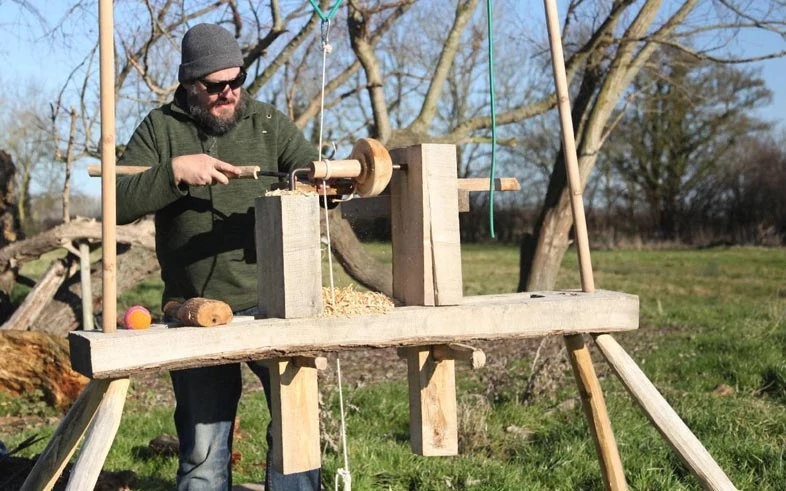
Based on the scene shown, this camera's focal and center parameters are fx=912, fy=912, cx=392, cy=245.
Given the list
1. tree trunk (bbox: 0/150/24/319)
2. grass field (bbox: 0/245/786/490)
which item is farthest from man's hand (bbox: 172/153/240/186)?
tree trunk (bbox: 0/150/24/319)

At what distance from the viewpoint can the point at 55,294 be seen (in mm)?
8844

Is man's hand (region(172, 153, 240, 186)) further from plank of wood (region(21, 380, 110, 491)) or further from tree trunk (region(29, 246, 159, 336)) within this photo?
tree trunk (region(29, 246, 159, 336))

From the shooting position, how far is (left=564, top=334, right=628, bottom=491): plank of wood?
326cm

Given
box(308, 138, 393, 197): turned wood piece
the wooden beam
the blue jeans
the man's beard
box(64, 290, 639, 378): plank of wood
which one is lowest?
the blue jeans

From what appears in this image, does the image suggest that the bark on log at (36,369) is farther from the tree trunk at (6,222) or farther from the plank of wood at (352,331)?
the plank of wood at (352,331)

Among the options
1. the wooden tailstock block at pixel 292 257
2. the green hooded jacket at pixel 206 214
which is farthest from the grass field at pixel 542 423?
the wooden tailstock block at pixel 292 257

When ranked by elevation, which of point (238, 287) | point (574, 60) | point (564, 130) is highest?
point (574, 60)

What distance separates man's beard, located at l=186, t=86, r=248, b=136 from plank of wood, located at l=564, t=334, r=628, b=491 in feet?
4.85

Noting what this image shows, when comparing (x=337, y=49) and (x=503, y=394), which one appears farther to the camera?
(x=337, y=49)

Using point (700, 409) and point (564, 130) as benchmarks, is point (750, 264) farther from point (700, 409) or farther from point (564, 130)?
point (564, 130)

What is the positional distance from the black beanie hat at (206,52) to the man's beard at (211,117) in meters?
0.11

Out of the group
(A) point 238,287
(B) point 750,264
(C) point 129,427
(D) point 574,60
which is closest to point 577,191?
(A) point 238,287

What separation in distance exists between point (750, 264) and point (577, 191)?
16.9 metres

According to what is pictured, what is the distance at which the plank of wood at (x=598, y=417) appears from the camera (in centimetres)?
326
